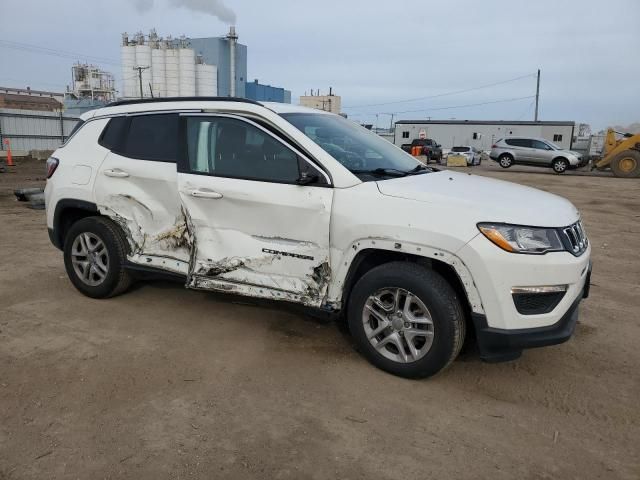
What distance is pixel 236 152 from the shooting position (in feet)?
12.8

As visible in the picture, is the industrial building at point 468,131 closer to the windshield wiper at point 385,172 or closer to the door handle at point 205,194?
the windshield wiper at point 385,172

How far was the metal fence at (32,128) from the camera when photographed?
2605 centimetres

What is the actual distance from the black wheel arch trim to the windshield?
6.93ft

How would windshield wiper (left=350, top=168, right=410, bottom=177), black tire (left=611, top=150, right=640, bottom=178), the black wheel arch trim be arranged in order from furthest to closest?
black tire (left=611, top=150, right=640, bottom=178) → the black wheel arch trim → windshield wiper (left=350, top=168, right=410, bottom=177)

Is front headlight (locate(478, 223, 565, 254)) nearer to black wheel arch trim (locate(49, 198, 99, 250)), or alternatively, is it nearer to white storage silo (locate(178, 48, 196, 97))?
black wheel arch trim (locate(49, 198, 99, 250))

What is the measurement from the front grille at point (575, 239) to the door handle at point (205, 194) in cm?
242

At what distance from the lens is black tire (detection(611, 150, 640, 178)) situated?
77.5 ft

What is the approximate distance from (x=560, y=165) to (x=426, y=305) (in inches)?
1067

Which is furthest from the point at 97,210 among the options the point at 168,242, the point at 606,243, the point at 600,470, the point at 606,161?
the point at 606,161

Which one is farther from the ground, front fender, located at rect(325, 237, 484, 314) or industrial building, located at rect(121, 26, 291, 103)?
industrial building, located at rect(121, 26, 291, 103)

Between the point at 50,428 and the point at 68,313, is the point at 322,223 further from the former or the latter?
the point at 68,313

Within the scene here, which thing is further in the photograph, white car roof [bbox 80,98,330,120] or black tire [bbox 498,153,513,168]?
black tire [bbox 498,153,513,168]

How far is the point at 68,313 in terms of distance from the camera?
456 cm

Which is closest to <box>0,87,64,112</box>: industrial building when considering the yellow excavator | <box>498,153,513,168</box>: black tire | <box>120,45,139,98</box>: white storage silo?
<box>120,45,139,98</box>: white storage silo
